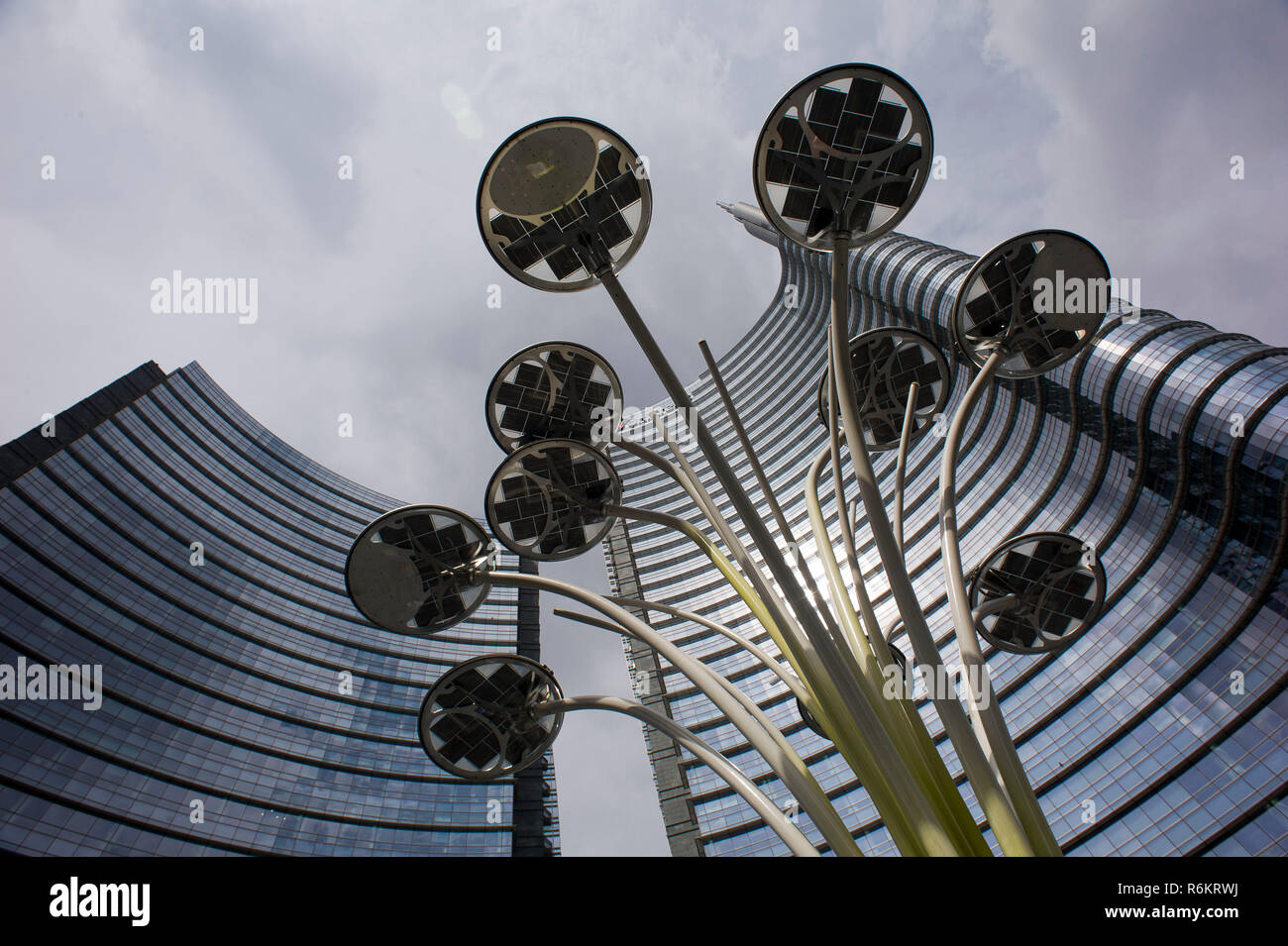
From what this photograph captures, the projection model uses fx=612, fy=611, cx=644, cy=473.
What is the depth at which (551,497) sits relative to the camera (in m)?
11.4

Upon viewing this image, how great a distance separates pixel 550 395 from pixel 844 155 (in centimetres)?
608

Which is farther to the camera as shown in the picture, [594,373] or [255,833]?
[255,833]

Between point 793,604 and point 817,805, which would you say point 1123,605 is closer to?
point 793,604

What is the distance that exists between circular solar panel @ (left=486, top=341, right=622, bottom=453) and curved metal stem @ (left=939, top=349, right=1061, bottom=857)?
19.5 feet

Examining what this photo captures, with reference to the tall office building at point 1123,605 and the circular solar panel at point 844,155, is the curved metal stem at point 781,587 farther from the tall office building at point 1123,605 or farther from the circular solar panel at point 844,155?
the tall office building at point 1123,605

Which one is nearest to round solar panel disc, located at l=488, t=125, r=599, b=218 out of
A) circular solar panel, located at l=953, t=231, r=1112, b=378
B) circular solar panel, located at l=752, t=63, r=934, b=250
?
circular solar panel, located at l=752, t=63, r=934, b=250

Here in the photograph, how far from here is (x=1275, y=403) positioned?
2783 centimetres

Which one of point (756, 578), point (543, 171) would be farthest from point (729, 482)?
point (543, 171)

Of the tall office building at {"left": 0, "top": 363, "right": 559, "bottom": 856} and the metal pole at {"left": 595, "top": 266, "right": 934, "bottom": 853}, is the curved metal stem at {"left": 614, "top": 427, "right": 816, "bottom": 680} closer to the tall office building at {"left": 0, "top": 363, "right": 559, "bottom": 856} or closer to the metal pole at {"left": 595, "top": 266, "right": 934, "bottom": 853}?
the metal pole at {"left": 595, "top": 266, "right": 934, "bottom": 853}

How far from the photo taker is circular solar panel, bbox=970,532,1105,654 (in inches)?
447

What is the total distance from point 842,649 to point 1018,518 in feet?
139

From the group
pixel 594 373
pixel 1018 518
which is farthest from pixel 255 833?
pixel 1018 518
